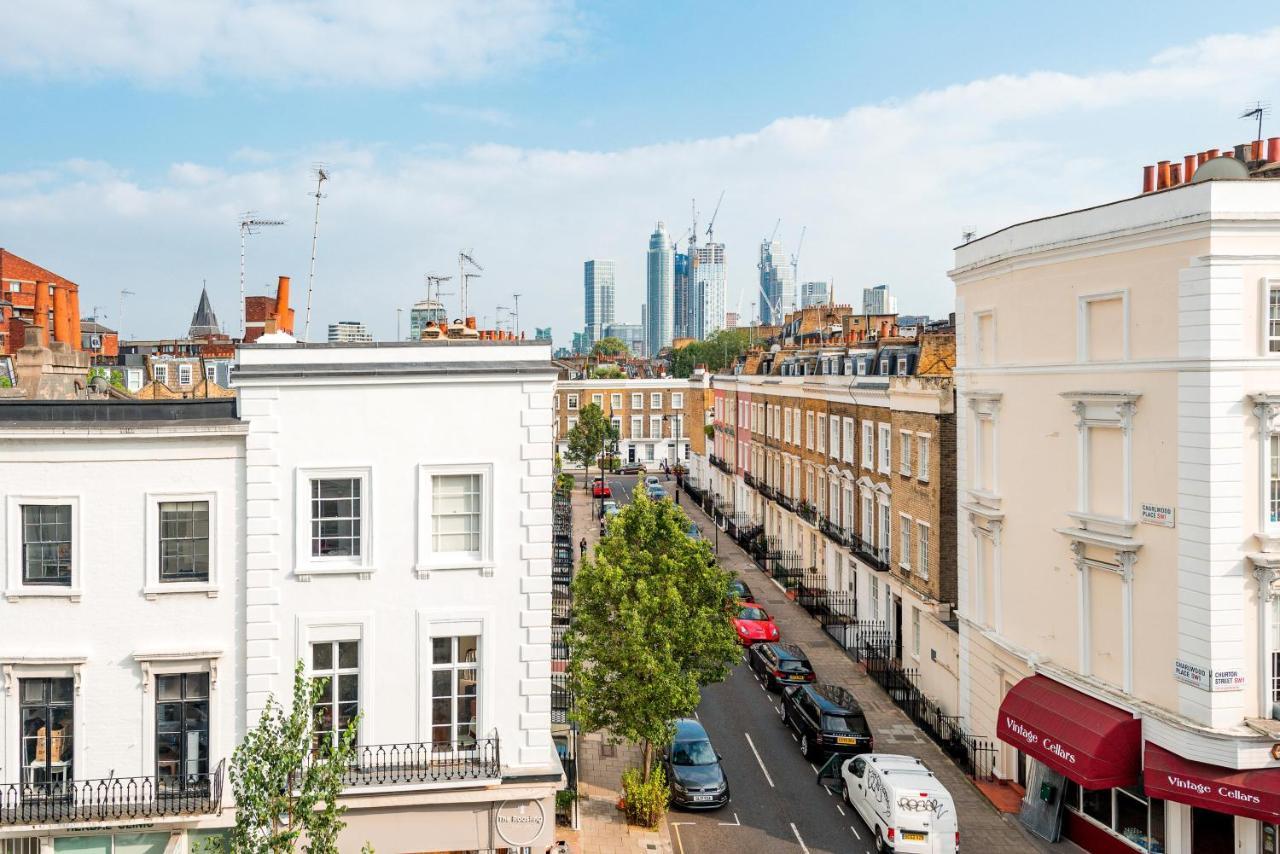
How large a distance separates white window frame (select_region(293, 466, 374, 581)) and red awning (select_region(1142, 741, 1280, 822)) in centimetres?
1542

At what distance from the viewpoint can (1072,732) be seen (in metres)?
20.5

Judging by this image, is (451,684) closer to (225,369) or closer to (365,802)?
(365,802)

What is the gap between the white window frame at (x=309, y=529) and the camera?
1647cm

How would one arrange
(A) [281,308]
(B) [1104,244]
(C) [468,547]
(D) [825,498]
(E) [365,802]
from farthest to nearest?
1. (D) [825,498]
2. (B) [1104,244]
3. (A) [281,308]
4. (C) [468,547]
5. (E) [365,802]

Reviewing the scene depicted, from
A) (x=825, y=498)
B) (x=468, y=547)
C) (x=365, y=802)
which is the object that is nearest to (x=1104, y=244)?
(x=468, y=547)

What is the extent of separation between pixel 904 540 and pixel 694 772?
13.8 metres

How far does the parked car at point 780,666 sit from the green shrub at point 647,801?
10.0 meters

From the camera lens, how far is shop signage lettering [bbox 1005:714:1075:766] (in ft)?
66.6

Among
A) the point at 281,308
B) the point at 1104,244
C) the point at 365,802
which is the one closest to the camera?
the point at 365,802

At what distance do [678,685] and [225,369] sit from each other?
138 feet

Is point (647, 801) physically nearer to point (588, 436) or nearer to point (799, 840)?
point (799, 840)

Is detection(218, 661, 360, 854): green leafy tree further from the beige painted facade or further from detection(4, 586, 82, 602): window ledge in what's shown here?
the beige painted facade

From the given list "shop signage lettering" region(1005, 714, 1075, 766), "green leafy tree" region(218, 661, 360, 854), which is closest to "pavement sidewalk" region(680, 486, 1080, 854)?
"shop signage lettering" region(1005, 714, 1075, 766)

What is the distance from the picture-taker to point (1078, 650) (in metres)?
21.7
